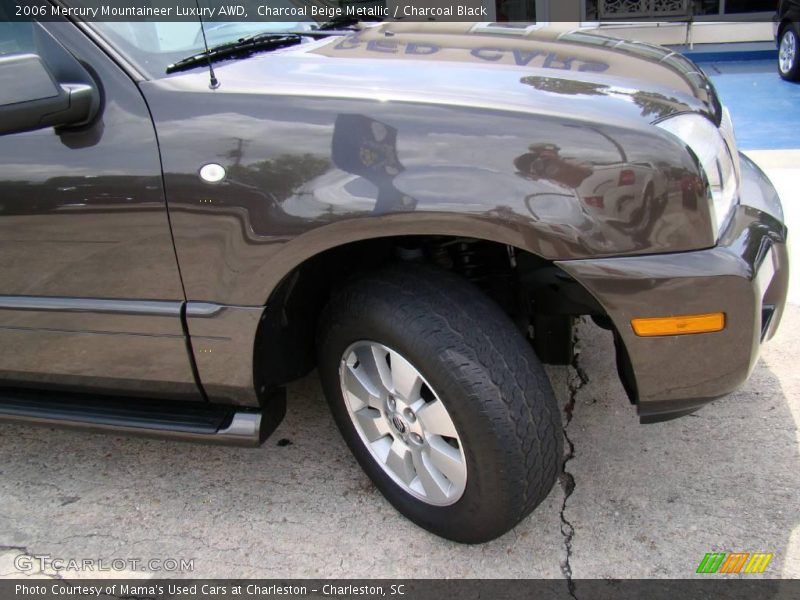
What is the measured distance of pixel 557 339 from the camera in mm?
2428

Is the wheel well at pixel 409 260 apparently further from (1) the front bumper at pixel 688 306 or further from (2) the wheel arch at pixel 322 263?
(1) the front bumper at pixel 688 306

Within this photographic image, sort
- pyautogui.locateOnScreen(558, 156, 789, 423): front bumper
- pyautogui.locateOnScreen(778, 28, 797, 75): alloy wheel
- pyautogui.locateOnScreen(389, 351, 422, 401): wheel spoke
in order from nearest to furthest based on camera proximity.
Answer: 1. pyautogui.locateOnScreen(558, 156, 789, 423): front bumper
2. pyautogui.locateOnScreen(389, 351, 422, 401): wheel spoke
3. pyautogui.locateOnScreen(778, 28, 797, 75): alloy wheel

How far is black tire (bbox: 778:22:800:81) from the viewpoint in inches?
290

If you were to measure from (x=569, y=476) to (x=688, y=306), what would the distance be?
0.94 metres

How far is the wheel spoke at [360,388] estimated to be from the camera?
2158mm

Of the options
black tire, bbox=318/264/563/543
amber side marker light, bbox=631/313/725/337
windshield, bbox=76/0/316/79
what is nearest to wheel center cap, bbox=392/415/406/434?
black tire, bbox=318/264/563/543

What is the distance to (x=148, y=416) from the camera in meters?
2.20

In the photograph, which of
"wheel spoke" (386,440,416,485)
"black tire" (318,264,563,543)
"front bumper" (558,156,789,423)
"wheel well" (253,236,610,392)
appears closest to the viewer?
"front bumper" (558,156,789,423)

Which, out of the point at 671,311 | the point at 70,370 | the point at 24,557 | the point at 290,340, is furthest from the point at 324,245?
the point at 24,557

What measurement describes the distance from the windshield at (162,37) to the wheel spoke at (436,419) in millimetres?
1211

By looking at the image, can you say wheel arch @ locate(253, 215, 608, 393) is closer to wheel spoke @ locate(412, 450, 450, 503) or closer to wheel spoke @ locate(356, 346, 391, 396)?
wheel spoke @ locate(356, 346, 391, 396)

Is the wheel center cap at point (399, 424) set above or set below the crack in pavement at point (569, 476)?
above

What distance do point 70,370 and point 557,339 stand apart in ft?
5.39

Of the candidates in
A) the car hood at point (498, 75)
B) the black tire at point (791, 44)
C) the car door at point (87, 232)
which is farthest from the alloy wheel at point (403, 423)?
the black tire at point (791, 44)
